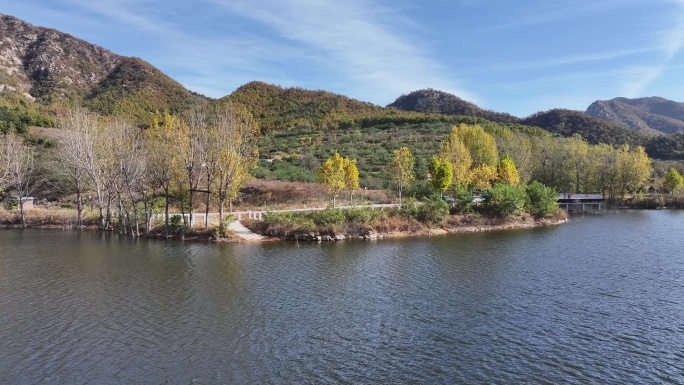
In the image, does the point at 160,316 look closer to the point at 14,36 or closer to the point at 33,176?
the point at 33,176

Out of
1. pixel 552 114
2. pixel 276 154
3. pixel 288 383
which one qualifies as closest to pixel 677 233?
pixel 288 383

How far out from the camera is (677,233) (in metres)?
43.9

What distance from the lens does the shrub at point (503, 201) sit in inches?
1976

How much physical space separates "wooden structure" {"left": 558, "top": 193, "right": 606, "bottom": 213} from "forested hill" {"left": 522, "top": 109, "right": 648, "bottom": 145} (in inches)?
2202

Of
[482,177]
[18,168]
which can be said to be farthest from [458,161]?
[18,168]

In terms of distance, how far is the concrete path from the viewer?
39.3 meters

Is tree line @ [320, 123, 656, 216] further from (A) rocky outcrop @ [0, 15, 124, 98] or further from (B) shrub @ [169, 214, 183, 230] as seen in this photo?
(A) rocky outcrop @ [0, 15, 124, 98]

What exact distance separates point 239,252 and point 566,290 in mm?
21805

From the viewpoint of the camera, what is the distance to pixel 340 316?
19.4 metres

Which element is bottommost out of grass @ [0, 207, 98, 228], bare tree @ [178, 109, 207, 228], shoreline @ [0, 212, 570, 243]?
shoreline @ [0, 212, 570, 243]

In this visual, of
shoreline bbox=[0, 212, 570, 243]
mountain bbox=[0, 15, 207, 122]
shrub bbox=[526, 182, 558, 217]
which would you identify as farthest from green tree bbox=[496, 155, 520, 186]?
mountain bbox=[0, 15, 207, 122]

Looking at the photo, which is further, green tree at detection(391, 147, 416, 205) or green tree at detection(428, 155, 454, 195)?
green tree at detection(391, 147, 416, 205)

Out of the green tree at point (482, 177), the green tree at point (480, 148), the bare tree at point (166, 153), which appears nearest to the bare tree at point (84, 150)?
the bare tree at point (166, 153)

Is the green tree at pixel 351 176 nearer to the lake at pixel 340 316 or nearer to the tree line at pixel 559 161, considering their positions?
the tree line at pixel 559 161
